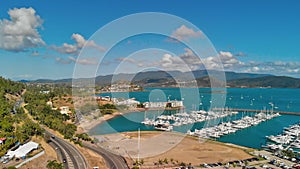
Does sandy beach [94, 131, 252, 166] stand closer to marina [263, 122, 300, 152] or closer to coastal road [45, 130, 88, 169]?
coastal road [45, 130, 88, 169]

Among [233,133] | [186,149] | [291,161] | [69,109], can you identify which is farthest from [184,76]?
[69,109]

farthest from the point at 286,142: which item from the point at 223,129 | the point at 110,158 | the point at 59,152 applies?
the point at 59,152

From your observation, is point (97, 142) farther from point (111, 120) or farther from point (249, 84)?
point (249, 84)

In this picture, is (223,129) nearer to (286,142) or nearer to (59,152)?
(286,142)

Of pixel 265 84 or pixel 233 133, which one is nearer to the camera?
pixel 233 133

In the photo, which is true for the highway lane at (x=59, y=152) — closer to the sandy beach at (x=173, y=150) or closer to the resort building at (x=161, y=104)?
the sandy beach at (x=173, y=150)

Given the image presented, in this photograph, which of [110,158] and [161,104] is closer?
[110,158]

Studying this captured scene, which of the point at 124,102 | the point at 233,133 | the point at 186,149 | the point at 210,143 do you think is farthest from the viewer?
the point at 124,102
